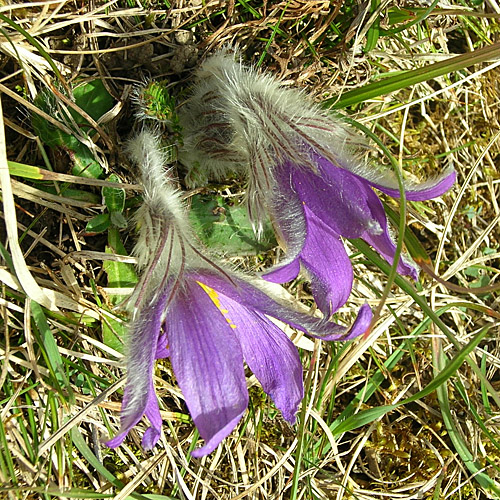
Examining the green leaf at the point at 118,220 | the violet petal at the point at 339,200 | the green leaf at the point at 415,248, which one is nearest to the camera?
the violet petal at the point at 339,200

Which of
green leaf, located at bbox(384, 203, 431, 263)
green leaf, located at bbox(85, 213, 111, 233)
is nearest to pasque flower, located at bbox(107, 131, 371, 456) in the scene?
green leaf, located at bbox(85, 213, 111, 233)

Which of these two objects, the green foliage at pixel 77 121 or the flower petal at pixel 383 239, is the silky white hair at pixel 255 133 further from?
the green foliage at pixel 77 121

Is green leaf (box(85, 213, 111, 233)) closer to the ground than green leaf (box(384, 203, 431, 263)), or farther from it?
farther from it

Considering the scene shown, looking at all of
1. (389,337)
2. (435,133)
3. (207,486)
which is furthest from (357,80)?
(207,486)

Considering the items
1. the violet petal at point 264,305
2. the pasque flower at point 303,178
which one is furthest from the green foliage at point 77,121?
the violet petal at point 264,305

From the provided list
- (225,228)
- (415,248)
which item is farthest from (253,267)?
(415,248)

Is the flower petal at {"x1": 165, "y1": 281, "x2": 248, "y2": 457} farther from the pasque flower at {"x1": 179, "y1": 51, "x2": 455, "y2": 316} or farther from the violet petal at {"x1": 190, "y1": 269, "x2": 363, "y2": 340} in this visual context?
the pasque flower at {"x1": 179, "y1": 51, "x2": 455, "y2": 316}
